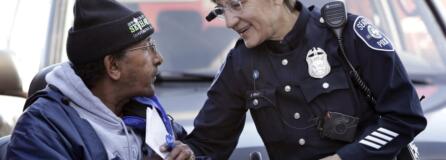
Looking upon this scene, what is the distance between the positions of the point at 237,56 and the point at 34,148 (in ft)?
2.46

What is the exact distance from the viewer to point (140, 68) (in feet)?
11.7

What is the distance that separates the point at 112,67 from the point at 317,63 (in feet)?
2.09

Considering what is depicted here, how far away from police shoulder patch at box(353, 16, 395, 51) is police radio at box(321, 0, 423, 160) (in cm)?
5

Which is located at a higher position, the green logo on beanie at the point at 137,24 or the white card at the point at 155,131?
the green logo on beanie at the point at 137,24

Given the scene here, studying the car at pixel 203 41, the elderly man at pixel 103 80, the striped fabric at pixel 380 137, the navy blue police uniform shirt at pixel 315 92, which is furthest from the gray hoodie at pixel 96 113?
the car at pixel 203 41

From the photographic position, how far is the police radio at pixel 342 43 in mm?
3426

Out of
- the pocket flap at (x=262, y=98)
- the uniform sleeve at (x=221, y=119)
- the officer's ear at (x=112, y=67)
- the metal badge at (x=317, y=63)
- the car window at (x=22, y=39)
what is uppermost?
the officer's ear at (x=112, y=67)

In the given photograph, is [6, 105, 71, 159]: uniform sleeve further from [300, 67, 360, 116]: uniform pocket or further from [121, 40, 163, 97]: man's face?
[300, 67, 360, 116]: uniform pocket

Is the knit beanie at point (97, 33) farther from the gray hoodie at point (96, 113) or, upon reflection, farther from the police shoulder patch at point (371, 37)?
the police shoulder patch at point (371, 37)

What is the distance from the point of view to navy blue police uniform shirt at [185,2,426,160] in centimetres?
339

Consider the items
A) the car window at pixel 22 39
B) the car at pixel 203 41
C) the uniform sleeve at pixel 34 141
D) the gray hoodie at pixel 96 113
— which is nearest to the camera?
the uniform sleeve at pixel 34 141

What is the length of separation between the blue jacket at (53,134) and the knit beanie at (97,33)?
0.52 feet

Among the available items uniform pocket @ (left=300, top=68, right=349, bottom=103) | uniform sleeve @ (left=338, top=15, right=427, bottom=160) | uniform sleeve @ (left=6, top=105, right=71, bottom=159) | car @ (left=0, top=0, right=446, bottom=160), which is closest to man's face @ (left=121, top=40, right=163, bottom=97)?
uniform sleeve @ (left=6, top=105, right=71, bottom=159)

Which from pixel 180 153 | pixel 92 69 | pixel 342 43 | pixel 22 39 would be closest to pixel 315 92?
pixel 342 43
